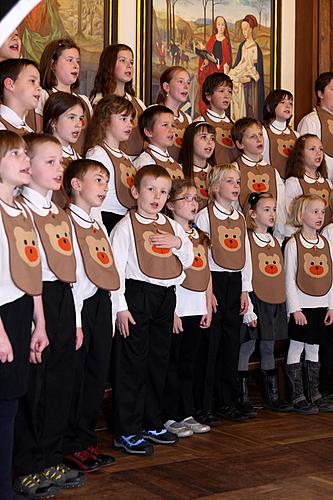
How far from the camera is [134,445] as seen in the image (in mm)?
3658

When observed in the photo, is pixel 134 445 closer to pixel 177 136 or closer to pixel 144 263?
pixel 144 263

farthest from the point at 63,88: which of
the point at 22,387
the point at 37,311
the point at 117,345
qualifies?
the point at 22,387

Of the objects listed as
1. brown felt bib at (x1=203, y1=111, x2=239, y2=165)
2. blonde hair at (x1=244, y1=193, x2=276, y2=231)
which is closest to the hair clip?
blonde hair at (x1=244, y1=193, x2=276, y2=231)

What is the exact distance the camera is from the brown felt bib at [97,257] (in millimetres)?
3289

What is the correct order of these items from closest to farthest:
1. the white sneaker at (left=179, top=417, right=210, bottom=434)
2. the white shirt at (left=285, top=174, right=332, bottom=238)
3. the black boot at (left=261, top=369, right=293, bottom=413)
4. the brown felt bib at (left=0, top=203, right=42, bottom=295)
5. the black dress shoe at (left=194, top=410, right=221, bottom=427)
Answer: the brown felt bib at (left=0, top=203, right=42, bottom=295)
the white sneaker at (left=179, top=417, right=210, bottom=434)
the black dress shoe at (left=194, top=410, right=221, bottom=427)
the black boot at (left=261, top=369, right=293, bottom=413)
the white shirt at (left=285, top=174, right=332, bottom=238)

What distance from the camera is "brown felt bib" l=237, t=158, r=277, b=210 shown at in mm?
4938

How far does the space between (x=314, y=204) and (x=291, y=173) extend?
0.54m

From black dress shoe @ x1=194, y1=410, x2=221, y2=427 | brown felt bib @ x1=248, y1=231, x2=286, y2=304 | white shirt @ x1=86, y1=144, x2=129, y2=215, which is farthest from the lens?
brown felt bib @ x1=248, y1=231, x2=286, y2=304

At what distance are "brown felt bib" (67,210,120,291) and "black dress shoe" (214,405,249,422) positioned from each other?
1.46m

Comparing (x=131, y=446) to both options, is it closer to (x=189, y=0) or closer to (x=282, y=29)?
(x=189, y=0)

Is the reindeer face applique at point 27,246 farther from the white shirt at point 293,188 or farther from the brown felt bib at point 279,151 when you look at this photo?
the brown felt bib at point 279,151

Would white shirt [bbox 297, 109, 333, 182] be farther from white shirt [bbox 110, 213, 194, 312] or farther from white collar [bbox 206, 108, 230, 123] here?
white shirt [bbox 110, 213, 194, 312]

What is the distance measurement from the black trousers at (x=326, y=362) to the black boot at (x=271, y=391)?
441mm

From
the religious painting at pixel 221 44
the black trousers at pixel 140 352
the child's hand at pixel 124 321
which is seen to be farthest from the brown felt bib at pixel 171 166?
the religious painting at pixel 221 44
